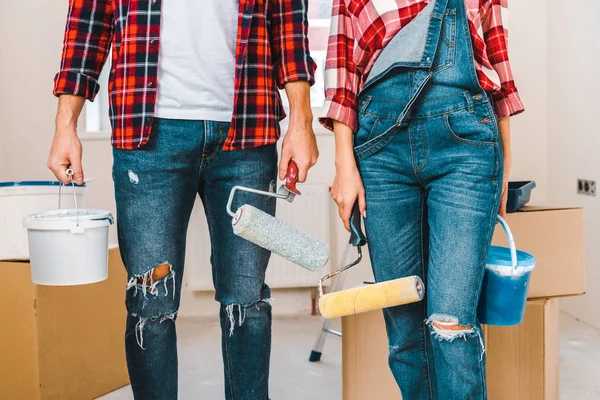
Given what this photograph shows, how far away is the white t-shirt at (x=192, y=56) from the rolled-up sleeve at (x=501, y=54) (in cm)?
49

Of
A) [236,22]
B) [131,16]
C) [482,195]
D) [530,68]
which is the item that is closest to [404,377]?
[482,195]

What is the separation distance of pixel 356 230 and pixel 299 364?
136cm

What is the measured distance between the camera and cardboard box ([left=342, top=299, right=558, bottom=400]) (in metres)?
1.70

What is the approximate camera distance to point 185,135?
130 centimetres

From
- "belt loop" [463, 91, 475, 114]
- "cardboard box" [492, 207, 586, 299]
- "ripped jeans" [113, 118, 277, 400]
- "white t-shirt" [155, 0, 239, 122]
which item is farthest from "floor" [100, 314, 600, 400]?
"belt loop" [463, 91, 475, 114]

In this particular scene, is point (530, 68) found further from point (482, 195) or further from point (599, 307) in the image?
point (482, 195)

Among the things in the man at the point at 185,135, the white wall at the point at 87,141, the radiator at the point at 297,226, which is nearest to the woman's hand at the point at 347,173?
the man at the point at 185,135

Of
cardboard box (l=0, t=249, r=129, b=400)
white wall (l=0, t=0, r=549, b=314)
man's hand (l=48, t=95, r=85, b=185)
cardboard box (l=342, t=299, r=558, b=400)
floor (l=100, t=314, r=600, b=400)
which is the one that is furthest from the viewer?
white wall (l=0, t=0, r=549, b=314)

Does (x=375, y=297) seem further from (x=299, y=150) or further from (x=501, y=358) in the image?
(x=501, y=358)

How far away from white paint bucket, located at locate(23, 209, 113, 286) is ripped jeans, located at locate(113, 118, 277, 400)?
286 millimetres

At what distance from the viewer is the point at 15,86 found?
308cm

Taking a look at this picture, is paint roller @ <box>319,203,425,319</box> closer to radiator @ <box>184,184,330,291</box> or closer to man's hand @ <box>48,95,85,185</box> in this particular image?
man's hand @ <box>48,95,85,185</box>

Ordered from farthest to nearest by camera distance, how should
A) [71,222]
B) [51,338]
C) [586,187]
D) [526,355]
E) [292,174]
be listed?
[586,187] → [51,338] → [526,355] → [71,222] → [292,174]

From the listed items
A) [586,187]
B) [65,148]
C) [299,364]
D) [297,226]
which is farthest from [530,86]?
[65,148]
